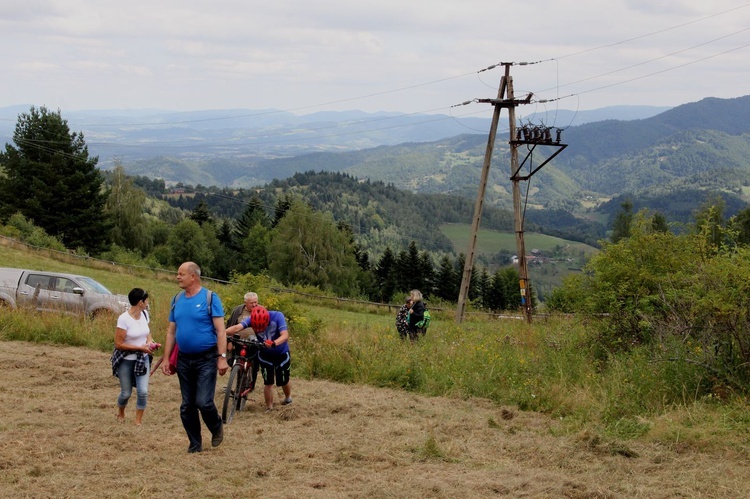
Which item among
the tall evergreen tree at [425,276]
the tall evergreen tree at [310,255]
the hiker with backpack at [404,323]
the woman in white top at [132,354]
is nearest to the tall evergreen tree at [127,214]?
the tall evergreen tree at [310,255]

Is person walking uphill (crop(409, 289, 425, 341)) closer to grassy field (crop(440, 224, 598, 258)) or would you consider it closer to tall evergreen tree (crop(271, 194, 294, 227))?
tall evergreen tree (crop(271, 194, 294, 227))

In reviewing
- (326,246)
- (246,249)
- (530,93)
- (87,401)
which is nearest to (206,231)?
(246,249)

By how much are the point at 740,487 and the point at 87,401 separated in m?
7.30

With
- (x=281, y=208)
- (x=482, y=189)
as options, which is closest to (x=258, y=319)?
(x=482, y=189)

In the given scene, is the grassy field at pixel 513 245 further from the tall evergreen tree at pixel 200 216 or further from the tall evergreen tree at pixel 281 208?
the tall evergreen tree at pixel 200 216

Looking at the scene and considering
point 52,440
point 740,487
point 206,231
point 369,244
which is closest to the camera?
point 740,487

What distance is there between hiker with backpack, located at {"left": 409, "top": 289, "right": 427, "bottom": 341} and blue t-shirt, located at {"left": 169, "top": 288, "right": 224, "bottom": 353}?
757cm

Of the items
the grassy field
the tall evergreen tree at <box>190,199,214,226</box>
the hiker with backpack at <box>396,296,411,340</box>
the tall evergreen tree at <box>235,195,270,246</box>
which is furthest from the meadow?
the grassy field

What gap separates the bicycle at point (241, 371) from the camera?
341 inches

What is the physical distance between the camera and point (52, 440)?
23.4ft

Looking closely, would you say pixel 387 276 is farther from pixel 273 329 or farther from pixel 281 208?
pixel 273 329

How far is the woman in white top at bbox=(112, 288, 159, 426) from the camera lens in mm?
8359

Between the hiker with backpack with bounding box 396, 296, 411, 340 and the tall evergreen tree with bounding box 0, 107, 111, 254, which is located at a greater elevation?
the tall evergreen tree with bounding box 0, 107, 111, 254

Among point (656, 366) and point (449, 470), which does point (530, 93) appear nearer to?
point (656, 366)
